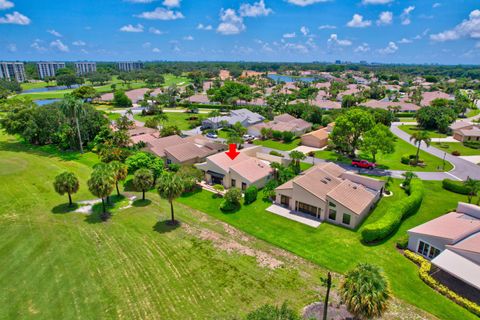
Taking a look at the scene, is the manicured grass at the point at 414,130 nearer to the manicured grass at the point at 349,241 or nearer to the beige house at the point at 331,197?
the manicured grass at the point at 349,241

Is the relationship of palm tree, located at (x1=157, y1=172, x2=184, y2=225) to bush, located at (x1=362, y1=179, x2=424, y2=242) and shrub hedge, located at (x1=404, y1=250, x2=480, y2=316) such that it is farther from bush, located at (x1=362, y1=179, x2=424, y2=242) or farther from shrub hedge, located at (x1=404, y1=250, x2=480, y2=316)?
shrub hedge, located at (x1=404, y1=250, x2=480, y2=316)

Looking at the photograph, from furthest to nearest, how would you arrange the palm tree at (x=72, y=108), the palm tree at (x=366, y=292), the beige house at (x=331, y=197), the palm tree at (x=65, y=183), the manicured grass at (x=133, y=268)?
1. the palm tree at (x=72, y=108)
2. the palm tree at (x=65, y=183)
3. the beige house at (x=331, y=197)
4. the manicured grass at (x=133, y=268)
5. the palm tree at (x=366, y=292)

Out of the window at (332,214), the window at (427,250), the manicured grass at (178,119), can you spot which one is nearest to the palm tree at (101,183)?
the window at (332,214)

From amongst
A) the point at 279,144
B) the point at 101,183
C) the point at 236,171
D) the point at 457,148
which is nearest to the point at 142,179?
the point at 101,183

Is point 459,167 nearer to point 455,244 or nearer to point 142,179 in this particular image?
point 455,244

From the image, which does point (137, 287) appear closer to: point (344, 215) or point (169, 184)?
point (169, 184)

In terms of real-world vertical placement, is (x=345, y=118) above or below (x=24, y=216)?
above

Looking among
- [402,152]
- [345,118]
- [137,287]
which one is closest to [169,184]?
[137,287]
